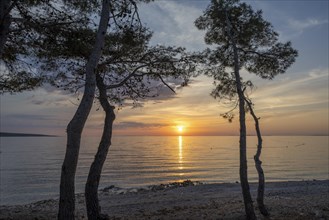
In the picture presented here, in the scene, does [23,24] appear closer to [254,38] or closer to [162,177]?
[254,38]

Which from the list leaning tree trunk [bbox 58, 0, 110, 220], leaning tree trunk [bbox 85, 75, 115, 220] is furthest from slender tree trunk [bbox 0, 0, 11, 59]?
leaning tree trunk [bbox 85, 75, 115, 220]

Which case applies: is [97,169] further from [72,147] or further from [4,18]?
[4,18]

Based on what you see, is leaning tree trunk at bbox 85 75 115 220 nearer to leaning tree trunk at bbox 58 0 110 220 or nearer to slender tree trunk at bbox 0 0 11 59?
leaning tree trunk at bbox 58 0 110 220

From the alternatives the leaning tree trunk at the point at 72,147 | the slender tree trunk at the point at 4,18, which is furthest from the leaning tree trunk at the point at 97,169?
the slender tree trunk at the point at 4,18

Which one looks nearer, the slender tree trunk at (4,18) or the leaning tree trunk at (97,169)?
the slender tree trunk at (4,18)

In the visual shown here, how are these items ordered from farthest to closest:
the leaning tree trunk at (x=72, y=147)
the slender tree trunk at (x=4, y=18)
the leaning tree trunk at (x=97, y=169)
→ the leaning tree trunk at (x=97, y=169), the slender tree trunk at (x=4, y=18), the leaning tree trunk at (x=72, y=147)

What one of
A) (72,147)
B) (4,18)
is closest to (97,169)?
(72,147)

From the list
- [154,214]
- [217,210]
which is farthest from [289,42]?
[154,214]

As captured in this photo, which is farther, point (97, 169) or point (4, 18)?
point (97, 169)

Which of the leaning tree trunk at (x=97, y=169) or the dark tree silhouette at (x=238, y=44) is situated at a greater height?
the dark tree silhouette at (x=238, y=44)

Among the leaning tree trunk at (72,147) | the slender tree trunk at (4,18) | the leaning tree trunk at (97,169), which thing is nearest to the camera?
the leaning tree trunk at (72,147)

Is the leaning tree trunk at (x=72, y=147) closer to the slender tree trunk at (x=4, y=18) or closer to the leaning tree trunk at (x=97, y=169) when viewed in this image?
the slender tree trunk at (x=4, y=18)

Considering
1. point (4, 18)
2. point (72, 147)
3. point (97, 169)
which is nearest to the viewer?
point (72, 147)

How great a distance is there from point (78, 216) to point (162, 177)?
38.1 metres
